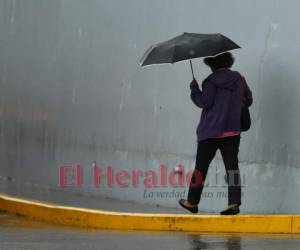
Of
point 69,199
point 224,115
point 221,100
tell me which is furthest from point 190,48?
point 69,199

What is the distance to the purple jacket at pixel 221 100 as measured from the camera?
990 centimetres

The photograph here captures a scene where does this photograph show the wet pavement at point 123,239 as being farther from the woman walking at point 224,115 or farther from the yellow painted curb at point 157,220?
the woman walking at point 224,115

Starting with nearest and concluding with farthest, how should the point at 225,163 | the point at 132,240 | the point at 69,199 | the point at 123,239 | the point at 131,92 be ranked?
the point at 132,240 < the point at 123,239 < the point at 225,163 < the point at 131,92 < the point at 69,199

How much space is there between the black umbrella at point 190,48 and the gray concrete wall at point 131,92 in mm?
628

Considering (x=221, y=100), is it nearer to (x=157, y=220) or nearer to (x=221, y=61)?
(x=221, y=61)

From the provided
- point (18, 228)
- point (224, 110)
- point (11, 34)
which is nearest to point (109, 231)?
point (18, 228)

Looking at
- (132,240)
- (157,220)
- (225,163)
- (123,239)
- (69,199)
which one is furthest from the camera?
(69,199)

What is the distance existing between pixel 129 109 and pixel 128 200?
1.16 m

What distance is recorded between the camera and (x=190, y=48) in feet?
32.3

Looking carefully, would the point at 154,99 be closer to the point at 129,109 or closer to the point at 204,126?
the point at 129,109

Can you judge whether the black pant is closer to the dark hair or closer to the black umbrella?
the dark hair

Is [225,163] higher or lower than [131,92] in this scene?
lower

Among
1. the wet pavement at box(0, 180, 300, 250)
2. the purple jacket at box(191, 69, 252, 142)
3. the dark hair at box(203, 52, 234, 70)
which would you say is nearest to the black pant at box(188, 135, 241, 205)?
the purple jacket at box(191, 69, 252, 142)

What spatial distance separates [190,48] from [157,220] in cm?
186
